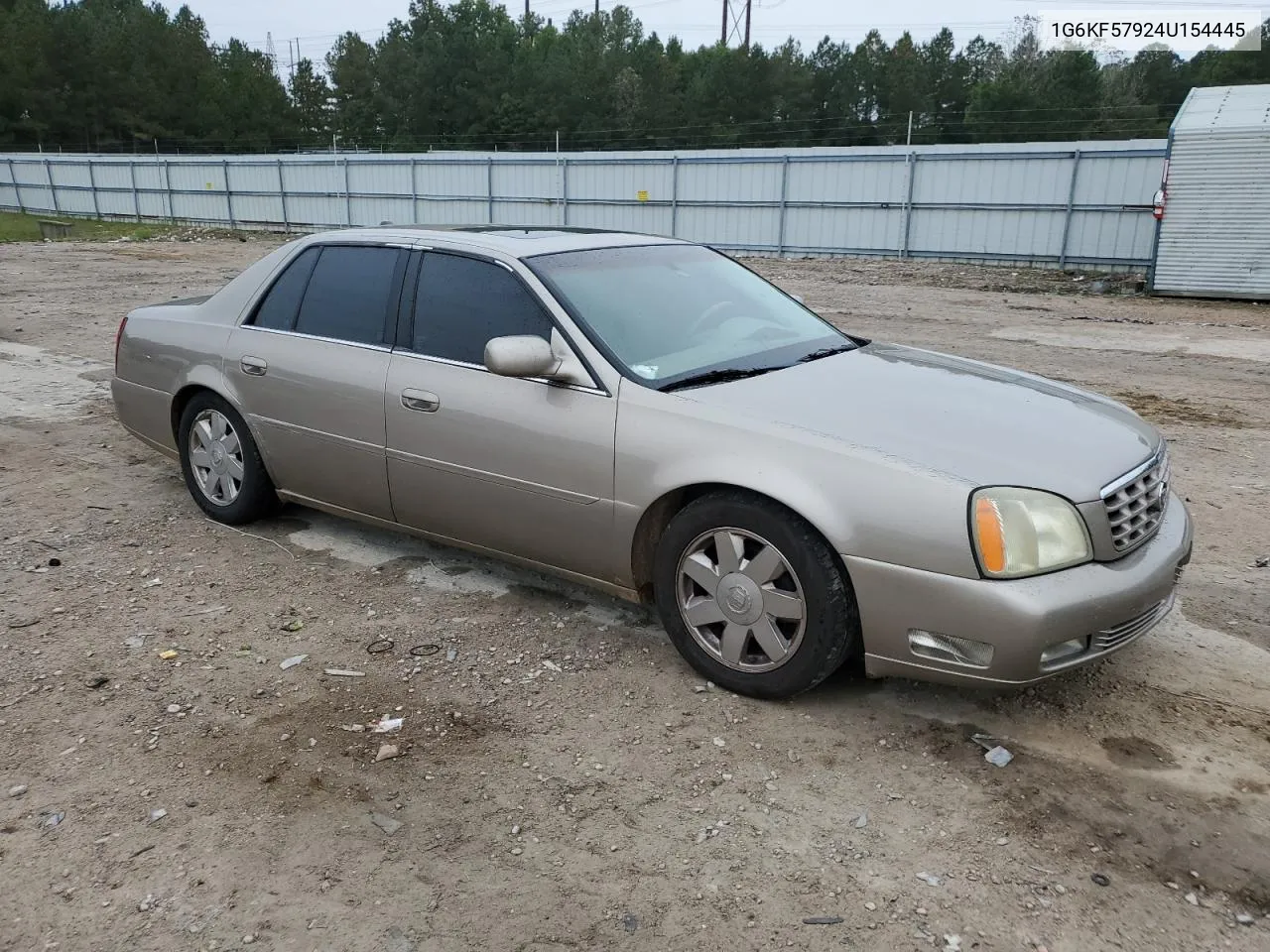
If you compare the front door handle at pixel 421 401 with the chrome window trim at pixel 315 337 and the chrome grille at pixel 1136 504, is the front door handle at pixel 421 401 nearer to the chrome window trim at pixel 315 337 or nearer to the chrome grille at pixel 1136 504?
the chrome window trim at pixel 315 337

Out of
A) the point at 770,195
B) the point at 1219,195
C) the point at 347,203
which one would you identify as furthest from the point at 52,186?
the point at 1219,195

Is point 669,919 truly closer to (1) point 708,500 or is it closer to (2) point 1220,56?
(1) point 708,500

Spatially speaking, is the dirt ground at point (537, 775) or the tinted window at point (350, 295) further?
the tinted window at point (350, 295)

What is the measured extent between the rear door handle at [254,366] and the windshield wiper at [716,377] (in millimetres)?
2219

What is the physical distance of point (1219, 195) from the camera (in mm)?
14594

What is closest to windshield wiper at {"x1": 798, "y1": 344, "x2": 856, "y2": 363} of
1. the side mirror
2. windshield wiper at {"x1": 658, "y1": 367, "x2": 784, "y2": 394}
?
windshield wiper at {"x1": 658, "y1": 367, "x2": 784, "y2": 394}

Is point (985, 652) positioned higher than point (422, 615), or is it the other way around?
point (985, 652)

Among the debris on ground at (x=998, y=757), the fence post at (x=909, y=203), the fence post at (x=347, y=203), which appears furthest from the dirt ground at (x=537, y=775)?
the fence post at (x=347, y=203)

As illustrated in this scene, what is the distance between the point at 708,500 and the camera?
11.2ft

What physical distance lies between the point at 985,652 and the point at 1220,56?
2531 inches

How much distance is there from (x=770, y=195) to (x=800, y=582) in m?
21.3

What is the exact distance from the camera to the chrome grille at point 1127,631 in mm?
3096

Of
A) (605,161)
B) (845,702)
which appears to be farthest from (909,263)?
(845,702)

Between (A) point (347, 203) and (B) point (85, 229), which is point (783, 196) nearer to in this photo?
(A) point (347, 203)
